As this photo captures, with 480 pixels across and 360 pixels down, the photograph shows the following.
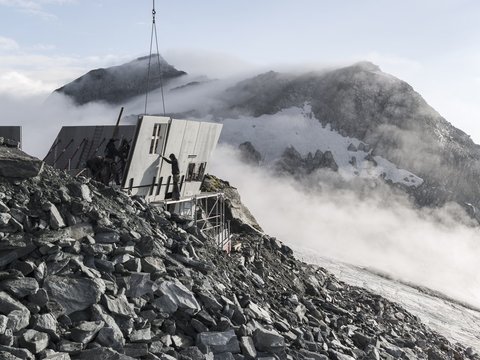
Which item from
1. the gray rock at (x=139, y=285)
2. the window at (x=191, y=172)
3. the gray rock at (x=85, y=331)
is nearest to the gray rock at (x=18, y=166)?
the gray rock at (x=139, y=285)

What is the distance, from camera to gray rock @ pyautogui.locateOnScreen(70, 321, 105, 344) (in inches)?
353

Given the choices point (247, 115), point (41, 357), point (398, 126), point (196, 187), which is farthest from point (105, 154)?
point (398, 126)

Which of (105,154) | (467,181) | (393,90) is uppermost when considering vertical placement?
(393,90)

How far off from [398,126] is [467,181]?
70.4ft

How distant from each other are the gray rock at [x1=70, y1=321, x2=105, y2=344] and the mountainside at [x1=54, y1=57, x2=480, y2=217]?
102 meters

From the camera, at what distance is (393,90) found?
130000 millimetres

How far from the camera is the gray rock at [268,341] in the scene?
1152 centimetres

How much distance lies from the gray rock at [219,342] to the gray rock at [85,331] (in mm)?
2304

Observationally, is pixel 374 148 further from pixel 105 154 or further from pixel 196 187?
pixel 105 154

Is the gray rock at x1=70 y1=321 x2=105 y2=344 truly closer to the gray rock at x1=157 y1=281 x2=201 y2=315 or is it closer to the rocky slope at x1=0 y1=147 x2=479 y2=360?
the rocky slope at x1=0 y1=147 x2=479 y2=360

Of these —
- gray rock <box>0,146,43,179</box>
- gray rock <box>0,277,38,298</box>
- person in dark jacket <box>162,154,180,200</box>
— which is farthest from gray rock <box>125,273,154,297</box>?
person in dark jacket <box>162,154,180,200</box>

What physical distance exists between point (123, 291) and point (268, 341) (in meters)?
3.61

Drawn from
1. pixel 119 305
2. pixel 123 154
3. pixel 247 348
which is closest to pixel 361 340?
pixel 247 348

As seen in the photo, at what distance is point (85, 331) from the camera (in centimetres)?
907
